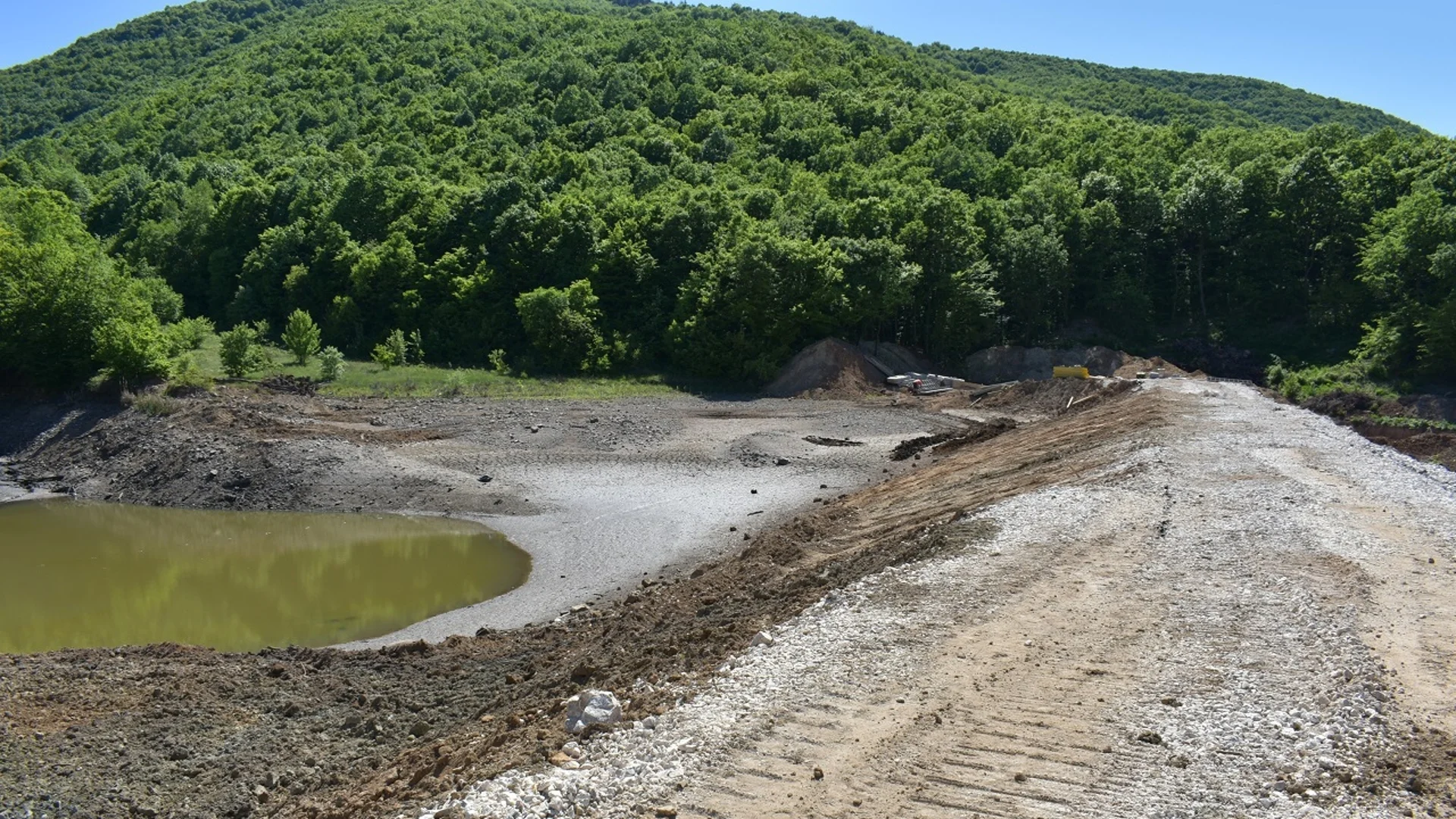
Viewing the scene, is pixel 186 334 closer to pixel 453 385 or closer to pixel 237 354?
pixel 237 354

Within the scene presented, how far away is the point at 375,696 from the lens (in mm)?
13953

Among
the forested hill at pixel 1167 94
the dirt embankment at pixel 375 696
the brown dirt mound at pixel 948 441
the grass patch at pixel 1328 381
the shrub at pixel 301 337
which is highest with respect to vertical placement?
the forested hill at pixel 1167 94

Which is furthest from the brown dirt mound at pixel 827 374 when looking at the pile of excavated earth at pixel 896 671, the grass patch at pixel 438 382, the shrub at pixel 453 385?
the pile of excavated earth at pixel 896 671

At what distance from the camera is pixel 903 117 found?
91562 millimetres

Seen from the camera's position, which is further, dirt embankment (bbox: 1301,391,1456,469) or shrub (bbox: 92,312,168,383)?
shrub (bbox: 92,312,168,383)

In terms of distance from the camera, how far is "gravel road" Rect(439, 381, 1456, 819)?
8758 mm

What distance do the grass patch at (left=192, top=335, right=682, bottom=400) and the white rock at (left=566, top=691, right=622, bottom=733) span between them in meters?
33.7

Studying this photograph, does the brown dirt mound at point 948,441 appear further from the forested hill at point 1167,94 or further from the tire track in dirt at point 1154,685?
the forested hill at point 1167,94

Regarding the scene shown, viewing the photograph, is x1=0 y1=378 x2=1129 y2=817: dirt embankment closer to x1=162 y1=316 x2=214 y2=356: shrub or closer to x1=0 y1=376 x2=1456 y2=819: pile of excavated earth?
x1=0 y1=376 x2=1456 y2=819: pile of excavated earth

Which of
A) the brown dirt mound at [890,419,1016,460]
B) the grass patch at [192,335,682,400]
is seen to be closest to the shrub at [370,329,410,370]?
the grass patch at [192,335,682,400]

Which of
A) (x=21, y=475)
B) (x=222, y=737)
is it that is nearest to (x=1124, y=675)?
(x=222, y=737)

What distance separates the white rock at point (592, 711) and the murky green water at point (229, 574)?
922 cm

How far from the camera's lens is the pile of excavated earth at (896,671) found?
9.05 metres

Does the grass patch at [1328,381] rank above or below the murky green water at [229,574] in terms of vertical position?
above
